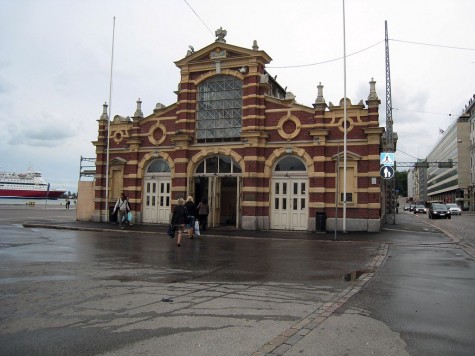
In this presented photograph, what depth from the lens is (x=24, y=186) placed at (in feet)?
360

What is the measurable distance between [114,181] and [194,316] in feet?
76.8

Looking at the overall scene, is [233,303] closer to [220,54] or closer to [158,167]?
[220,54]

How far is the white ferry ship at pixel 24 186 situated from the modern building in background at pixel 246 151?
8860 centimetres

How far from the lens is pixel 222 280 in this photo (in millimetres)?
9445

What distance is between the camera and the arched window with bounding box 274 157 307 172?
2395 cm

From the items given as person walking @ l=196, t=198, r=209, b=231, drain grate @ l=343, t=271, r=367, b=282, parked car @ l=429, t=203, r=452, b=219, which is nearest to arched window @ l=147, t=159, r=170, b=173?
person walking @ l=196, t=198, r=209, b=231

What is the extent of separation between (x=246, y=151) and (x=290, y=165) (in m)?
2.54

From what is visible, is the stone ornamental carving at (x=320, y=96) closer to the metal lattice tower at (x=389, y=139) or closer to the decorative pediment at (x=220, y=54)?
the decorative pediment at (x=220, y=54)

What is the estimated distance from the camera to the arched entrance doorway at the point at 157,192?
26906 mm

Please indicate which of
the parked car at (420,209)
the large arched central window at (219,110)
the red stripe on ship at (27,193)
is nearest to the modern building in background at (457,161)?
the parked car at (420,209)

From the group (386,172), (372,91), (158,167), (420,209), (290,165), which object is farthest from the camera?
(420,209)

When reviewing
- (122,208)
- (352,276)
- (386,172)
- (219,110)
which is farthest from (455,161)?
(352,276)

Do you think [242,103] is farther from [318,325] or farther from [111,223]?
[318,325]

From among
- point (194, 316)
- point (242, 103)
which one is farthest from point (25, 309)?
point (242, 103)
